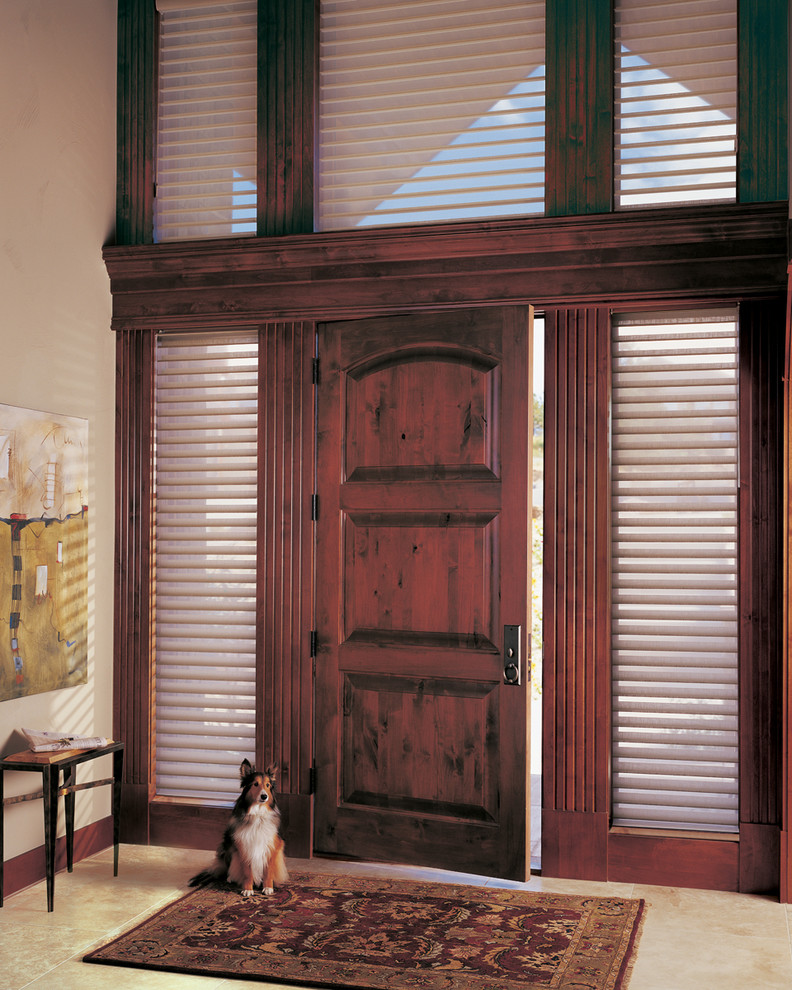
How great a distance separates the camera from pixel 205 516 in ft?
15.0

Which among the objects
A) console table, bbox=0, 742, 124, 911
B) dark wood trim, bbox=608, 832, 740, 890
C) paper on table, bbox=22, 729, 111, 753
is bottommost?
dark wood trim, bbox=608, 832, 740, 890

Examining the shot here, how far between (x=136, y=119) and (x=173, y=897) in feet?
11.4

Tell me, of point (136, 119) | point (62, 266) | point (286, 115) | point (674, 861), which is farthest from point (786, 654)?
point (136, 119)

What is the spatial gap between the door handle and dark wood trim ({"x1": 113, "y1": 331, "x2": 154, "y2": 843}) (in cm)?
166

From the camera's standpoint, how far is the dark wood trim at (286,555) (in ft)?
14.4

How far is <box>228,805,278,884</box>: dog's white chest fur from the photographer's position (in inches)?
150


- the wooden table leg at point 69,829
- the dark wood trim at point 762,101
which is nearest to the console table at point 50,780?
the wooden table leg at point 69,829

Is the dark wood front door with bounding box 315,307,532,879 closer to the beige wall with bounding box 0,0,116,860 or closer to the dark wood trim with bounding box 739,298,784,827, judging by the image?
the dark wood trim with bounding box 739,298,784,827

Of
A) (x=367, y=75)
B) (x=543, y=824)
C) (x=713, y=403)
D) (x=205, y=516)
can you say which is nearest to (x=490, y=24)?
(x=367, y=75)

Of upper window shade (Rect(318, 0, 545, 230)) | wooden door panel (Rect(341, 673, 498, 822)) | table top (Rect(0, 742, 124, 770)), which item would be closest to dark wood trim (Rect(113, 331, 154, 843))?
table top (Rect(0, 742, 124, 770))

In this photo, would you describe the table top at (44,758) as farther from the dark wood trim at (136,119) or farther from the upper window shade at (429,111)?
the upper window shade at (429,111)

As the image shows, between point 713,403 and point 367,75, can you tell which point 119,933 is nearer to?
point 713,403

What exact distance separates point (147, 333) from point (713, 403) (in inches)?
101

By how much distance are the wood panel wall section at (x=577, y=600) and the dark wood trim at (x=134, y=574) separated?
182 cm
